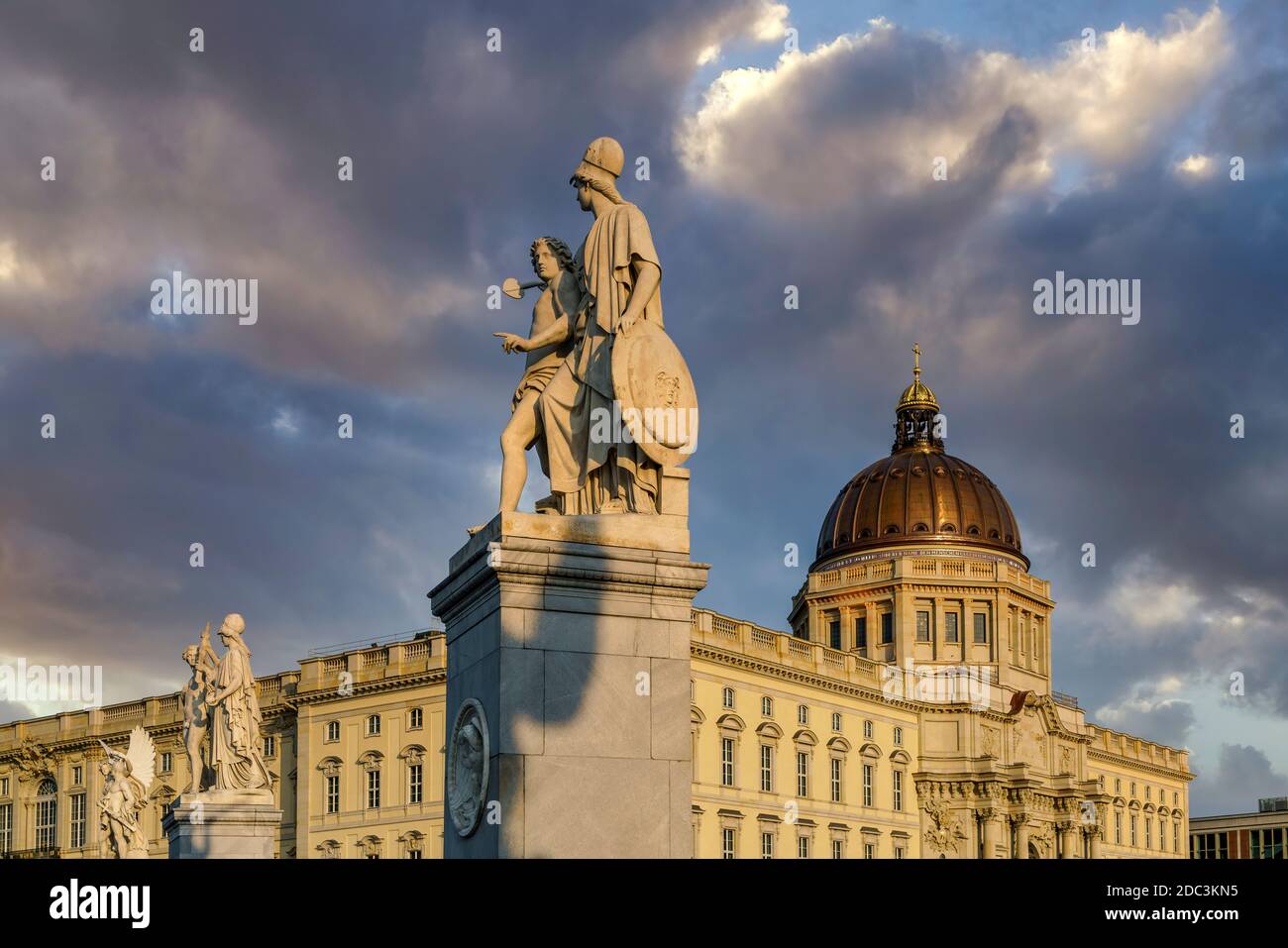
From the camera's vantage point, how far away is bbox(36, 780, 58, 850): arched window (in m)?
109

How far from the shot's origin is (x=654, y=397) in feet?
47.4

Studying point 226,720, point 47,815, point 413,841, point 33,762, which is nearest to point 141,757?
point 226,720

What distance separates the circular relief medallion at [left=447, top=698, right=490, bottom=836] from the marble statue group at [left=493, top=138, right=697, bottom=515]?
1667mm

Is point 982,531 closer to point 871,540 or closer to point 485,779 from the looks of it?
point 871,540

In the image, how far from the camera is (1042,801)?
415 feet

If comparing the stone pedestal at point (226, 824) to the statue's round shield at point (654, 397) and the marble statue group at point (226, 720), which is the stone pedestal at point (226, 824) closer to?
the marble statue group at point (226, 720)

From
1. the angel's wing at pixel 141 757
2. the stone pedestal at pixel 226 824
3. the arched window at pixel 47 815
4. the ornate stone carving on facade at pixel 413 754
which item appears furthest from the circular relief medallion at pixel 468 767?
the arched window at pixel 47 815

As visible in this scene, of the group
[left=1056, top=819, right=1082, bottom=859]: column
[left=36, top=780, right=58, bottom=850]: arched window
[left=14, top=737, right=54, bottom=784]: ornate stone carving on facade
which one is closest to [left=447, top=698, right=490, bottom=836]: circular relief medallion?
[left=36, top=780, right=58, bottom=850]: arched window

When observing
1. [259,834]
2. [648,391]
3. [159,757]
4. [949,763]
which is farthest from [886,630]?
[648,391]

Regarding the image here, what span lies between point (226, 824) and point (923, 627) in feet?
351

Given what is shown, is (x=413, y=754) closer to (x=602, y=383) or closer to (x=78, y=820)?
(x=78, y=820)
